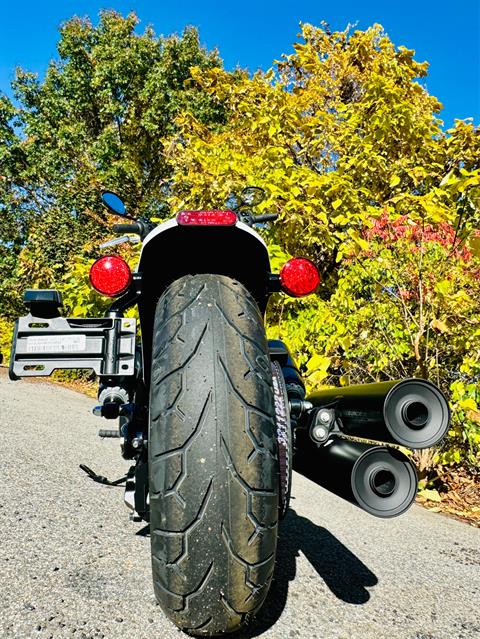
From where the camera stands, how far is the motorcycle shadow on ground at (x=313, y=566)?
159cm

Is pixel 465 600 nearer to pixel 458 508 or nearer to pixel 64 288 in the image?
pixel 458 508

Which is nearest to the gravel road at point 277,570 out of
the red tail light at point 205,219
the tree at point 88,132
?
the red tail light at point 205,219

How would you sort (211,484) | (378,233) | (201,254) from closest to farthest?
1. (211,484)
2. (201,254)
3. (378,233)

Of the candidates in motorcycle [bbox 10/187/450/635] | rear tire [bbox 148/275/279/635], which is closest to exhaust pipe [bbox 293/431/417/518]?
motorcycle [bbox 10/187/450/635]

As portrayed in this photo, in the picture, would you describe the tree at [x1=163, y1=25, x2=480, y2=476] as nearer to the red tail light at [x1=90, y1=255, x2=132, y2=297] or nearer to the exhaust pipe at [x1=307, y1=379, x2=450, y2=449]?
the exhaust pipe at [x1=307, y1=379, x2=450, y2=449]

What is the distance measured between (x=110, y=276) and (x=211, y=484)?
824 millimetres

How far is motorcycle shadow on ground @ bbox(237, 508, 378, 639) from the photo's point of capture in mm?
1600

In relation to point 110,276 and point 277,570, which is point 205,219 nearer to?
point 110,276

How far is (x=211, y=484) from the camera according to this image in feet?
3.79

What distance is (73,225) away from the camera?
12.8 m

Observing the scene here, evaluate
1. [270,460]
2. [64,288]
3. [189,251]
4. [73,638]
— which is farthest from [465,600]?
[64,288]

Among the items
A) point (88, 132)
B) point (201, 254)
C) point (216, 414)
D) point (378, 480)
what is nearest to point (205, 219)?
point (201, 254)

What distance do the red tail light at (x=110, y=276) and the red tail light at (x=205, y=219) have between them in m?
0.30

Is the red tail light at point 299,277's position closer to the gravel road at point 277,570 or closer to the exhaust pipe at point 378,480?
the exhaust pipe at point 378,480
